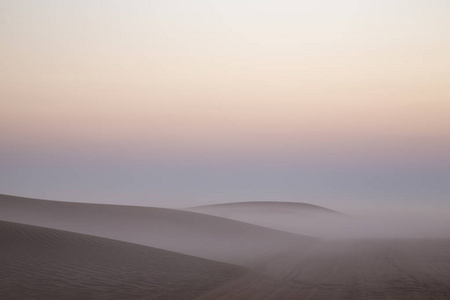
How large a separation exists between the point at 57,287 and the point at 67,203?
85.9ft

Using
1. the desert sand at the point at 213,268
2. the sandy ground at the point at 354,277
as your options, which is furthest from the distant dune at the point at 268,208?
the sandy ground at the point at 354,277

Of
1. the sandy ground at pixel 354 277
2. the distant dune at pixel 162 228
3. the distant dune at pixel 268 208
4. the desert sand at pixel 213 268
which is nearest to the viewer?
the desert sand at pixel 213 268

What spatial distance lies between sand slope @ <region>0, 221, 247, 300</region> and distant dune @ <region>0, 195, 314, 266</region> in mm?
3677

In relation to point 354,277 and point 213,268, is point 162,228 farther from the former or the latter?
point 354,277

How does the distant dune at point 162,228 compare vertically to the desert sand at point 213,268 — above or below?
above

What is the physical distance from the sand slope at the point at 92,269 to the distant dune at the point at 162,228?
3677mm

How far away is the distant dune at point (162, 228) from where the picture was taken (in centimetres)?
2389

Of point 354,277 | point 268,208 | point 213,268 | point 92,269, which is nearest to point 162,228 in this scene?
point 213,268

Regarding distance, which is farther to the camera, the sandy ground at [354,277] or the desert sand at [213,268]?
the sandy ground at [354,277]

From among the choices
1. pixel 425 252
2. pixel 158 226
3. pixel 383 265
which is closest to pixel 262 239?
pixel 158 226

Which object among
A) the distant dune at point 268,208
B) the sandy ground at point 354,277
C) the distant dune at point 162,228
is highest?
the distant dune at point 268,208

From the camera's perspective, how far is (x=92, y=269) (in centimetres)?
1501

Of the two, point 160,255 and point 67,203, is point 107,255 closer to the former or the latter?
point 160,255

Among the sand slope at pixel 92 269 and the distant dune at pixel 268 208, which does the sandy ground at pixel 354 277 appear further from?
the distant dune at pixel 268 208
